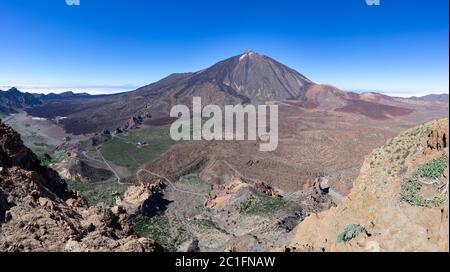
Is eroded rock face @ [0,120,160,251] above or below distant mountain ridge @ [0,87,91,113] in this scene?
below

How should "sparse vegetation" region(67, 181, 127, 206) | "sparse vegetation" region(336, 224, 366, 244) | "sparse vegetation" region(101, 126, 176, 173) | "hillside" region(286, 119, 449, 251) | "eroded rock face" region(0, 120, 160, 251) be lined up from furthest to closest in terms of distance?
1. "sparse vegetation" region(101, 126, 176, 173)
2. "sparse vegetation" region(67, 181, 127, 206)
3. "sparse vegetation" region(336, 224, 366, 244)
4. "hillside" region(286, 119, 449, 251)
5. "eroded rock face" region(0, 120, 160, 251)

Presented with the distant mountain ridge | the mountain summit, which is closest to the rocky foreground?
the mountain summit

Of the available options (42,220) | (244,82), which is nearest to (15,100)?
(244,82)

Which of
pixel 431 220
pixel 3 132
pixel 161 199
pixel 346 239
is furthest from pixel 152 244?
pixel 161 199

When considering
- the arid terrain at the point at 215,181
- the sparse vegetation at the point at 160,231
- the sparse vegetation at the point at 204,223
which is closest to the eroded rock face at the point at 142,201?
the arid terrain at the point at 215,181

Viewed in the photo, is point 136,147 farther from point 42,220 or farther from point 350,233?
point 350,233

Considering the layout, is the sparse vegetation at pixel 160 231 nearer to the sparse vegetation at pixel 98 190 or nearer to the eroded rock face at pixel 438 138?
the sparse vegetation at pixel 98 190

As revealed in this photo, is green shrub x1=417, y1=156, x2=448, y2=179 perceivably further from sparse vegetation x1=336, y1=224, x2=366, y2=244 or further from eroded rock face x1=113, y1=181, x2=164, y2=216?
eroded rock face x1=113, y1=181, x2=164, y2=216
